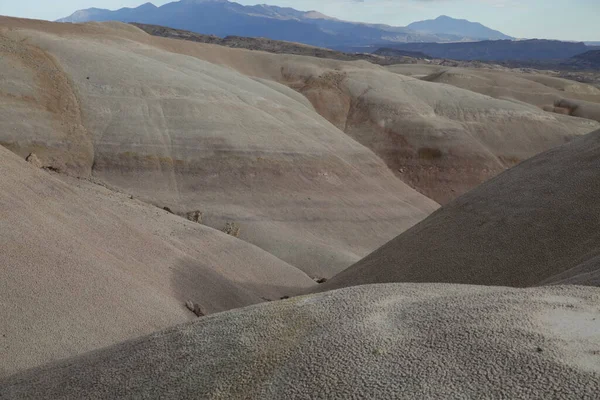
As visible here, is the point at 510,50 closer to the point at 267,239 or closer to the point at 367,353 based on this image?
the point at 267,239

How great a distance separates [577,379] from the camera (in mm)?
3627

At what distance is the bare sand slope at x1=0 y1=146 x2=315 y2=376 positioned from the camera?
7.25m

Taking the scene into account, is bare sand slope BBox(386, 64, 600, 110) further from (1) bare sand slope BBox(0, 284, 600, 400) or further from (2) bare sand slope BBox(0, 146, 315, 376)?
(1) bare sand slope BBox(0, 284, 600, 400)

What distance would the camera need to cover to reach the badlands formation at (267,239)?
4.21 metres

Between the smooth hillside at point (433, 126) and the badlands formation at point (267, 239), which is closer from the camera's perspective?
the badlands formation at point (267, 239)

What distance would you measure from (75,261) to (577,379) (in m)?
6.72

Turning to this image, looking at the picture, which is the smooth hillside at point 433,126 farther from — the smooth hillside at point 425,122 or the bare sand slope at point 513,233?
the bare sand slope at point 513,233

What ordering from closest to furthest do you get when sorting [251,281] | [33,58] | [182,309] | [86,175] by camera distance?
[182,309] < [251,281] < [86,175] < [33,58]

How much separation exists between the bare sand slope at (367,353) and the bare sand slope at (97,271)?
1.88 metres

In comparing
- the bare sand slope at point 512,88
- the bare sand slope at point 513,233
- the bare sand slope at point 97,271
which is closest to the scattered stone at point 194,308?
the bare sand slope at point 97,271

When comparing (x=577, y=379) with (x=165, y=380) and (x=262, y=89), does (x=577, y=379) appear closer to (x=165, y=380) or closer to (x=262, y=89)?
(x=165, y=380)

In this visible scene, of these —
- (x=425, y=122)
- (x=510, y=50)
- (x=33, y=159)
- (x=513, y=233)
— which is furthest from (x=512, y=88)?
(x=510, y=50)

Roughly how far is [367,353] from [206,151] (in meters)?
15.4

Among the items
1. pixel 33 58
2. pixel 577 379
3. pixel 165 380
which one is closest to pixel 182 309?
pixel 165 380
